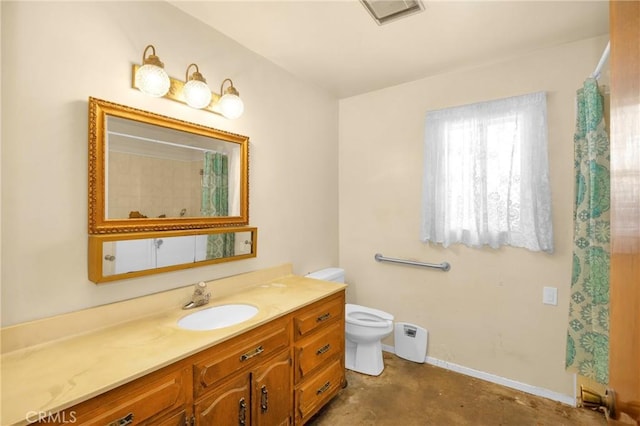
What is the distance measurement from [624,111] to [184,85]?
1790 millimetres

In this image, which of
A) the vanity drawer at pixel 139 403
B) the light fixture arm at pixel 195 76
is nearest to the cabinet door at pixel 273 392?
the vanity drawer at pixel 139 403

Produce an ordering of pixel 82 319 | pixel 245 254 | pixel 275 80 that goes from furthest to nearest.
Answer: pixel 275 80, pixel 245 254, pixel 82 319

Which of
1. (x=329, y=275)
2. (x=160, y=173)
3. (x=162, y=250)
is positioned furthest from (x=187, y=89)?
(x=329, y=275)

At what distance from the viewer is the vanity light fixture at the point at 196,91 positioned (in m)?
1.59

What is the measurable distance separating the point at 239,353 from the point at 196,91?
1.36 metres

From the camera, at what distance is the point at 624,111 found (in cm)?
56

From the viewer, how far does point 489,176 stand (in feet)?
7.20

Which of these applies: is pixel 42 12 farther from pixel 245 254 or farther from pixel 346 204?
pixel 346 204

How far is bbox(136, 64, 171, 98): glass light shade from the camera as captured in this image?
4.62 feet

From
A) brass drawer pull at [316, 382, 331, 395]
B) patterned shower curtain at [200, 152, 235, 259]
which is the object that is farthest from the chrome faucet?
brass drawer pull at [316, 382, 331, 395]

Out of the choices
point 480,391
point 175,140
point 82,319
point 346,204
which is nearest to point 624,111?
point 175,140

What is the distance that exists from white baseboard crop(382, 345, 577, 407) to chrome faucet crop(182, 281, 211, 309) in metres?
1.95

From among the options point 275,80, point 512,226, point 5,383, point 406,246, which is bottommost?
point 5,383

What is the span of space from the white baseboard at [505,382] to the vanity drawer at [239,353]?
1583 millimetres
